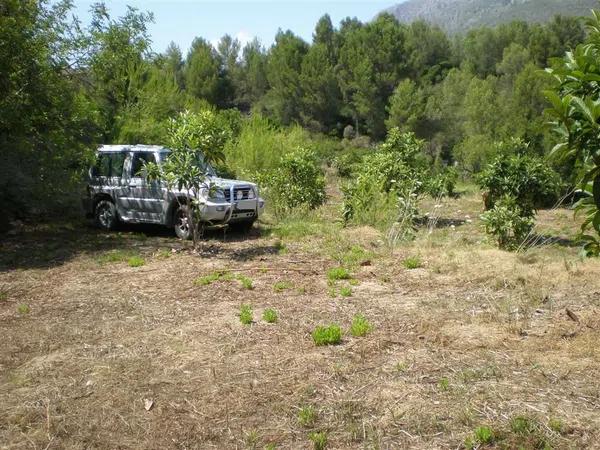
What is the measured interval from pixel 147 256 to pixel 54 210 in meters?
4.94

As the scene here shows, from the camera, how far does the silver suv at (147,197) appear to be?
11.6 m

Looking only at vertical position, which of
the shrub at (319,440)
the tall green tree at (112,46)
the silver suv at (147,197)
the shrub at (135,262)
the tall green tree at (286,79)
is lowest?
the shrub at (319,440)

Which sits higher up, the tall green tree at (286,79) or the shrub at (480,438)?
the tall green tree at (286,79)

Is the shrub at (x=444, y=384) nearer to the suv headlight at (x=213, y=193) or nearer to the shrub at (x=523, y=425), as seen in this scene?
the shrub at (x=523, y=425)

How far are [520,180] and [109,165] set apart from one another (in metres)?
9.52

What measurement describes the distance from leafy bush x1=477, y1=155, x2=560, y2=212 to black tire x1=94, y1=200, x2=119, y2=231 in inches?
352

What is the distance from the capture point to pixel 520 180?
14.5 m

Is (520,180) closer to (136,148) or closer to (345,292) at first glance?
(345,292)

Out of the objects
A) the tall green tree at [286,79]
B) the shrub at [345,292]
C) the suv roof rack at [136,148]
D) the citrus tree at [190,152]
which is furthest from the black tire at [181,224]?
the tall green tree at [286,79]

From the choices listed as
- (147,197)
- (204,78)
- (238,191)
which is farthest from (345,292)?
(204,78)

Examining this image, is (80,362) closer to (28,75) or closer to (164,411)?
(164,411)

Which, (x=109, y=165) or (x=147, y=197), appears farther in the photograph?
(x=109, y=165)

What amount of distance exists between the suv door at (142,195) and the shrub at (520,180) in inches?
309

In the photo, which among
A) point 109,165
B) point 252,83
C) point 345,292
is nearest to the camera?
point 345,292
